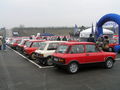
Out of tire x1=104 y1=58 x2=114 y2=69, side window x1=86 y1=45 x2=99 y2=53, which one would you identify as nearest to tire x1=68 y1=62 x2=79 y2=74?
side window x1=86 y1=45 x2=99 y2=53

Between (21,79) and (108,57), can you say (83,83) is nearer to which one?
(21,79)

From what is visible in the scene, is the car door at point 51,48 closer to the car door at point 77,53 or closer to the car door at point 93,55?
the car door at point 77,53

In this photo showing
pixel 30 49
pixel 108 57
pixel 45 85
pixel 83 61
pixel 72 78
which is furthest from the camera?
pixel 30 49

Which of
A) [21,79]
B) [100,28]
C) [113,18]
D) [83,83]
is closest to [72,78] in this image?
[83,83]

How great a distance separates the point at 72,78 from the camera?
7441 mm

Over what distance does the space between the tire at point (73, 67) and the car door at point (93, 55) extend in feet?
1.95

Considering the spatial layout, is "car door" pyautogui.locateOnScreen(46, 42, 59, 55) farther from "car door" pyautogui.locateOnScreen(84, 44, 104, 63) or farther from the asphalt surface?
"car door" pyautogui.locateOnScreen(84, 44, 104, 63)

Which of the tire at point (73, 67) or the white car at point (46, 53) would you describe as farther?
the white car at point (46, 53)

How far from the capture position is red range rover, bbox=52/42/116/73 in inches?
318

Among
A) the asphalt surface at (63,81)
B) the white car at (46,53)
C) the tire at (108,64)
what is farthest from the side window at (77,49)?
the white car at (46,53)

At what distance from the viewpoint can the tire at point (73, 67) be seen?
8.13 meters

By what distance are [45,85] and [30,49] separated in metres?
6.81

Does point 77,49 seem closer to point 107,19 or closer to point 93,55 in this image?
point 93,55

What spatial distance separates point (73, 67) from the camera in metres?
8.27
